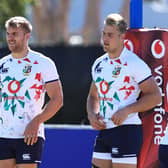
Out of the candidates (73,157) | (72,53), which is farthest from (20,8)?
(73,157)

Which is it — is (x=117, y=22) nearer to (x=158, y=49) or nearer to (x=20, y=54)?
(x=158, y=49)

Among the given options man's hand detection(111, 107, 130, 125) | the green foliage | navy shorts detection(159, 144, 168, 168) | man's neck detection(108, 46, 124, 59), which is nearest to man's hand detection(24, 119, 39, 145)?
man's hand detection(111, 107, 130, 125)

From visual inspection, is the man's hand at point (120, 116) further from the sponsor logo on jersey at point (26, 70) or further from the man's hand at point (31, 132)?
the sponsor logo on jersey at point (26, 70)

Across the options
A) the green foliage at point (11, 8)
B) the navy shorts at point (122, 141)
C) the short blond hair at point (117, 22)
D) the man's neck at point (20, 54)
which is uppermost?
the green foliage at point (11, 8)

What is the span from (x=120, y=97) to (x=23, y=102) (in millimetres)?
815

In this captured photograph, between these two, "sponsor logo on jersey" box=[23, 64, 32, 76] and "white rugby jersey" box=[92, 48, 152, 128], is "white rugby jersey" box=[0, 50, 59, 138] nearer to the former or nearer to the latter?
"sponsor logo on jersey" box=[23, 64, 32, 76]

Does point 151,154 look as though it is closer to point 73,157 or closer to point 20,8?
point 73,157

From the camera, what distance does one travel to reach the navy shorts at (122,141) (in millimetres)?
5703

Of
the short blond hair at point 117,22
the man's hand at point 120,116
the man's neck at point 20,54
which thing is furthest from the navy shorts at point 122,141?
the man's neck at point 20,54

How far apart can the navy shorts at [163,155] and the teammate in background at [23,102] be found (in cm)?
102

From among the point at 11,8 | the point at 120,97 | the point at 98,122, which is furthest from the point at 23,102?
the point at 11,8

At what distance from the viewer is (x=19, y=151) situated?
5.86m

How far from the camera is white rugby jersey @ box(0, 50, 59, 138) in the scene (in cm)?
588

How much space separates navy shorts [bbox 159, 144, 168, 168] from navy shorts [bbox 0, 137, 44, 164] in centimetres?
110
